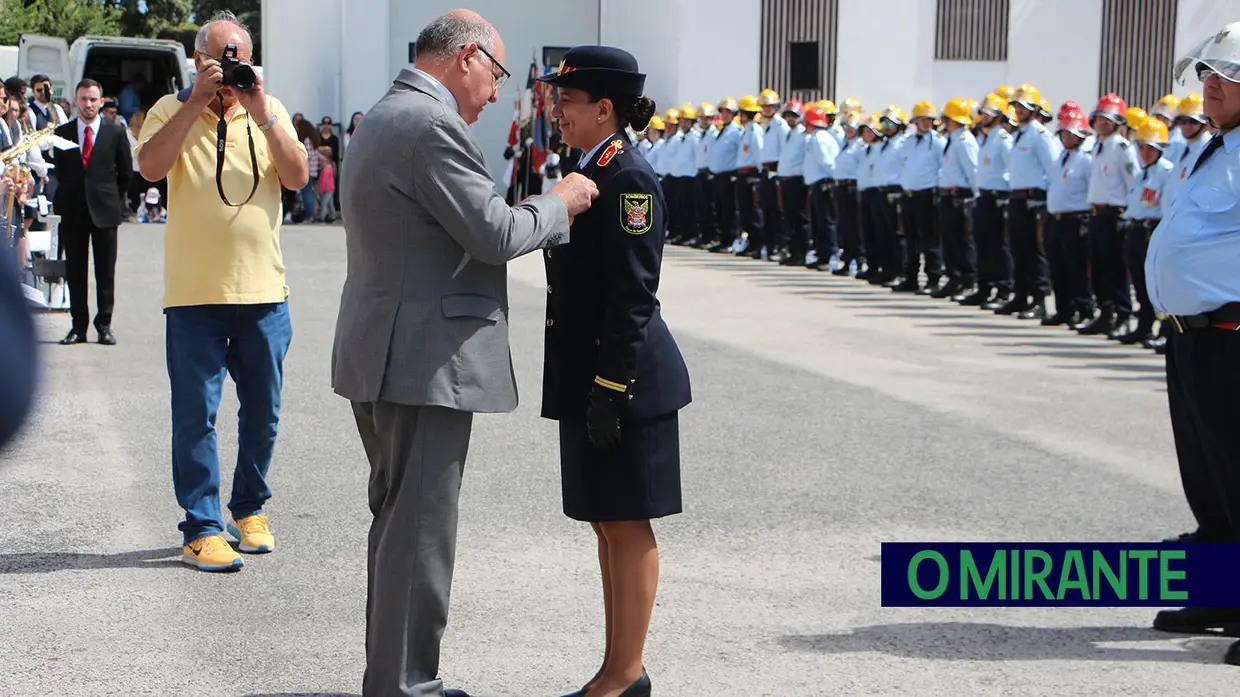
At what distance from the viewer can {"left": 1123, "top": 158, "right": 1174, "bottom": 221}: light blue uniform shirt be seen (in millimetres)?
13750

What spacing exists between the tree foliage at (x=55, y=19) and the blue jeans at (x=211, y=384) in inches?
1739

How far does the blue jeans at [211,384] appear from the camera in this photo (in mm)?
5957

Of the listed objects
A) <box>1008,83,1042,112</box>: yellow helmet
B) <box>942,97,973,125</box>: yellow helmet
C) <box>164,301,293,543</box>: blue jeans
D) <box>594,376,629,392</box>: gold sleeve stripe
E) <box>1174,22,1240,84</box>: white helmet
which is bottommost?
<box>164,301,293,543</box>: blue jeans

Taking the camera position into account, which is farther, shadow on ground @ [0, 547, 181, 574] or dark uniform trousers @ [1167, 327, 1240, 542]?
Result: shadow on ground @ [0, 547, 181, 574]

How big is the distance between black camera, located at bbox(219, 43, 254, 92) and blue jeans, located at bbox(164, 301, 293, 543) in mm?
834

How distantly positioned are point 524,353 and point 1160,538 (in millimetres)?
6281

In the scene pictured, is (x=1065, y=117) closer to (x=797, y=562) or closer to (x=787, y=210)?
(x=787, y=210)

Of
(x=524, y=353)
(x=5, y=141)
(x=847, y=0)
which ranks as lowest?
(x=524, y=353)

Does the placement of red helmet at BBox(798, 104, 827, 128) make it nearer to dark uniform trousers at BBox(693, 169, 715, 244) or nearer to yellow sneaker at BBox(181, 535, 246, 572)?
dark uniform trousers at BBox(693, 169, 715, 244)

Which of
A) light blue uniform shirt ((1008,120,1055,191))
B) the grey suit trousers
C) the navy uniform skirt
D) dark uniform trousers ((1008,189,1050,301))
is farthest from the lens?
dark uniform trousers ((1008,189,1050,301))

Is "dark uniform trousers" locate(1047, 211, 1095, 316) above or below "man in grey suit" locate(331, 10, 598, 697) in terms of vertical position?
below

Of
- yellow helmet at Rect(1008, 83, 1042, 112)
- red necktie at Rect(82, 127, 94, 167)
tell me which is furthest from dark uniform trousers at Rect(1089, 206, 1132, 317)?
red necktie at Rect(82, 127, 94, 167)

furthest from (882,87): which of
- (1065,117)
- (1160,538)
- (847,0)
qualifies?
(1160,538)

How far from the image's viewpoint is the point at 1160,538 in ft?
21.9
